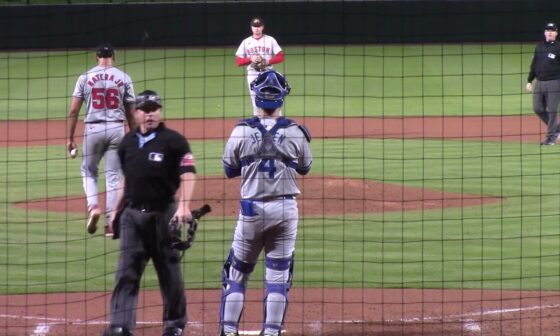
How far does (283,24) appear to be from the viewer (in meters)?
27.5

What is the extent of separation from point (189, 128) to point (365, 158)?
18.5ft

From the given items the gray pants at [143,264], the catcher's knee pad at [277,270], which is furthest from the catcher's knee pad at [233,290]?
the gray pants at [143,264]

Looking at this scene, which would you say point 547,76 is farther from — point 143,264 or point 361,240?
point 143,264

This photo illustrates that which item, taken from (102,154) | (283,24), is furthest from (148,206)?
(283,24)

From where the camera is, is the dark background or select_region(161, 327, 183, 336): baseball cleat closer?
select_region(161, 327, 183, 336): baseball cleat

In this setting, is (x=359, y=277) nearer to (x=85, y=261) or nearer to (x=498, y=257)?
(x=498, y=257)

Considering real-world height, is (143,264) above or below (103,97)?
below

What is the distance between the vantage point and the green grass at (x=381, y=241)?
10445mm

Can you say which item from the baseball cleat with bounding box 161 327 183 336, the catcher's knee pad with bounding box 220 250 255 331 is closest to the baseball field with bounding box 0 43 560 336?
the baseball cleat with bounding box 161 327 183 336

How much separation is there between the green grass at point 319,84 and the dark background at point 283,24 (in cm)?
55

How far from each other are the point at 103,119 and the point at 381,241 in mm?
3159

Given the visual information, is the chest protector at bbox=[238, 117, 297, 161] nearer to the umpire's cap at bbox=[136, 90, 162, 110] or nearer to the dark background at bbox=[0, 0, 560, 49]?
the umpire's cap at bbox=[136, 90, 162, 110]

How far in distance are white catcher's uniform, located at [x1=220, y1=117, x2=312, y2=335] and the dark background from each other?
1668 centimetres

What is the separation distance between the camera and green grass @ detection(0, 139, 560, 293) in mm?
10445
